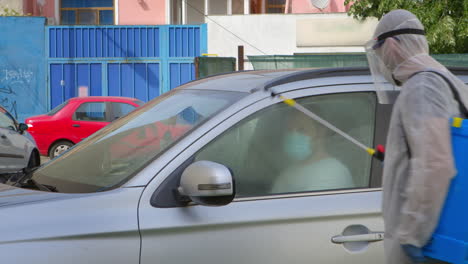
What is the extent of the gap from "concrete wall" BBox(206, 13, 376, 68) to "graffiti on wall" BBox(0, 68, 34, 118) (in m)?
6.07

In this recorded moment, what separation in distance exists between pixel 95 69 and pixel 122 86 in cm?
105

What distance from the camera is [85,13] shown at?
2734cm

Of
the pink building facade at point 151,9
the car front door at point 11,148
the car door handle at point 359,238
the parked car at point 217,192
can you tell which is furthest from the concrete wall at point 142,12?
the car door handle at point 359,238

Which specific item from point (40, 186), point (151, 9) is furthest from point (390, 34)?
point (151, 9)

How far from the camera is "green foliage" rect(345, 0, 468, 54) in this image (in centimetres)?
1789

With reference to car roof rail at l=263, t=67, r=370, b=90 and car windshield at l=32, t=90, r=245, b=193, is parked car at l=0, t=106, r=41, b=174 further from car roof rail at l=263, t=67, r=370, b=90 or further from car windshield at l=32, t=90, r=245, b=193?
car roof rail at l=263, t=67, r=370, b=90

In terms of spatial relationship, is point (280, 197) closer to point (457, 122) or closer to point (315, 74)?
point (315, 74)

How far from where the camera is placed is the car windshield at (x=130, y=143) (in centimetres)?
349

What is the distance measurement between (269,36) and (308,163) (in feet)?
64.8

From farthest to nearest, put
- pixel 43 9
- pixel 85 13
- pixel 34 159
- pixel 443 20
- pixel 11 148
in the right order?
pixel 85 13 → pixel 43 9 → pixel 443 20 → pixel 34 159 → pixel 11 148

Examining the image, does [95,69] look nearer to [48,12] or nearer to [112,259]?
[48,12]

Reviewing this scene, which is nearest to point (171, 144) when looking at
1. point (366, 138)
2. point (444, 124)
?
point (366, 138)

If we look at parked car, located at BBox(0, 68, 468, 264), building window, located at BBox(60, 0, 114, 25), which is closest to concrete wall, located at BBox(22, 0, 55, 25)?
building window, located at BBox(60, 0, 114, 25)

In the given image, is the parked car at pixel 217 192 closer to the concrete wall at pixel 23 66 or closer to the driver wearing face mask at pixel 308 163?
the driver wearing face mask at pixel 308 163
